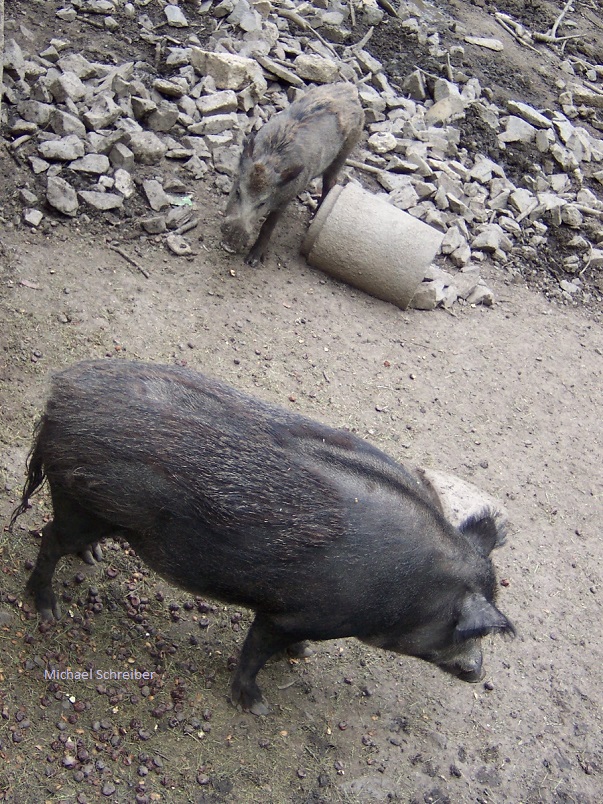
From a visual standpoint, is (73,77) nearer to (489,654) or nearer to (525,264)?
(525,264)

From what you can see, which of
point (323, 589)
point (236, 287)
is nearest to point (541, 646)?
point (323, 589)

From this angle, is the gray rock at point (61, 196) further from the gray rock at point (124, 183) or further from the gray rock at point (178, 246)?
the gray rock at point (178, 246)

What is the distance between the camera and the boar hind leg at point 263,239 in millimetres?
7031

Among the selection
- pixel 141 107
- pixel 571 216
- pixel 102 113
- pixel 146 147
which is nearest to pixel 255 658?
pixel 146 147

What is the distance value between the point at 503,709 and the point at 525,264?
485cm

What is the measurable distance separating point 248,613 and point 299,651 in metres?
0.35

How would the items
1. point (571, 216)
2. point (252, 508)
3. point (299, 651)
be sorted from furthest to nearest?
1. point (571, 216)
2. point (299, 651)
3. point (252, 508)

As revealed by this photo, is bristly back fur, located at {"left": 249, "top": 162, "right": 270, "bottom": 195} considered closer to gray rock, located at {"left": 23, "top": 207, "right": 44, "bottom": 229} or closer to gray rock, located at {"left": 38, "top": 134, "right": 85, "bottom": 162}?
gray rock, located at {"left": 38, "top": 134, "right": 85, "bottom": 162}

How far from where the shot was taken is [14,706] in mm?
3805

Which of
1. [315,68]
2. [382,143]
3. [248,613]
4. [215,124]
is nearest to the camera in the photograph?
[248,613]

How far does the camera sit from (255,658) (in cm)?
405

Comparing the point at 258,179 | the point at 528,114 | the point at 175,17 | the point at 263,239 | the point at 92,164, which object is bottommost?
the point at 263,239

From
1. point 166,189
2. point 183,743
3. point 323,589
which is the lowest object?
point 183,743

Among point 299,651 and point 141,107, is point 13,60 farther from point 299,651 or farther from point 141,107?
point 299,651
